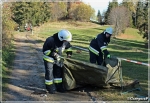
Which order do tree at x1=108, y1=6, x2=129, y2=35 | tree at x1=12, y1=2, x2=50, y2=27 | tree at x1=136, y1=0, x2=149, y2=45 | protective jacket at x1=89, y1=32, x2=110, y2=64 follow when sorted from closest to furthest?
protective jacket at x1=89, y1=32, x2=110, y2=64, tree at x1=136, y1=0, x2=149, y2=45, tree at x1=12, y1=2, x2=50, y2=27, tree at x1=108, y1=6, x2=129, y2=35

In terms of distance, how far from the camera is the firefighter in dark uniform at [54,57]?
6977 mm

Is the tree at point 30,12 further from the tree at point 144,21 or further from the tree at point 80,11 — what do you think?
the tree at point 144,21

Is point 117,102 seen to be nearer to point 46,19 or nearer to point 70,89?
point 70,89

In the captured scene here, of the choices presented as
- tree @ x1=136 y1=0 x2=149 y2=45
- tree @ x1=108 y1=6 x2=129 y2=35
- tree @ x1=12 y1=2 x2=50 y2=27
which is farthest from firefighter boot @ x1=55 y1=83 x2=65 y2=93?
tree @ x1=108 y1=6 x2=129 y2=35

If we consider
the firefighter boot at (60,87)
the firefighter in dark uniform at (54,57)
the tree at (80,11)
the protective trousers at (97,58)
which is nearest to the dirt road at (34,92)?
the firefighter boot at (60,87)

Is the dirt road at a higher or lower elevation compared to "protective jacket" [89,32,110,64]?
lower

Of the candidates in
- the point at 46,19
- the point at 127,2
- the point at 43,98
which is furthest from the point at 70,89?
the point at 127,2

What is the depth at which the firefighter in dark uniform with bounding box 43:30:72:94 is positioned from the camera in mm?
6977

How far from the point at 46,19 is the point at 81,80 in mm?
55171

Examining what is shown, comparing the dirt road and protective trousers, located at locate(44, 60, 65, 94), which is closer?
the dirt road

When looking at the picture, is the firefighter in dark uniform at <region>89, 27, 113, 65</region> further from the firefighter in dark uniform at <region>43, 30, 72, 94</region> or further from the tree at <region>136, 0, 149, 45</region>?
the tree at <region>136, 0, 149, 45</region>

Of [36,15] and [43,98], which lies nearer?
[43,98]

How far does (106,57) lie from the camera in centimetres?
765

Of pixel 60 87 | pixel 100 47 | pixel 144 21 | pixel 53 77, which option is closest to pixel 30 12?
pixel 144 21
